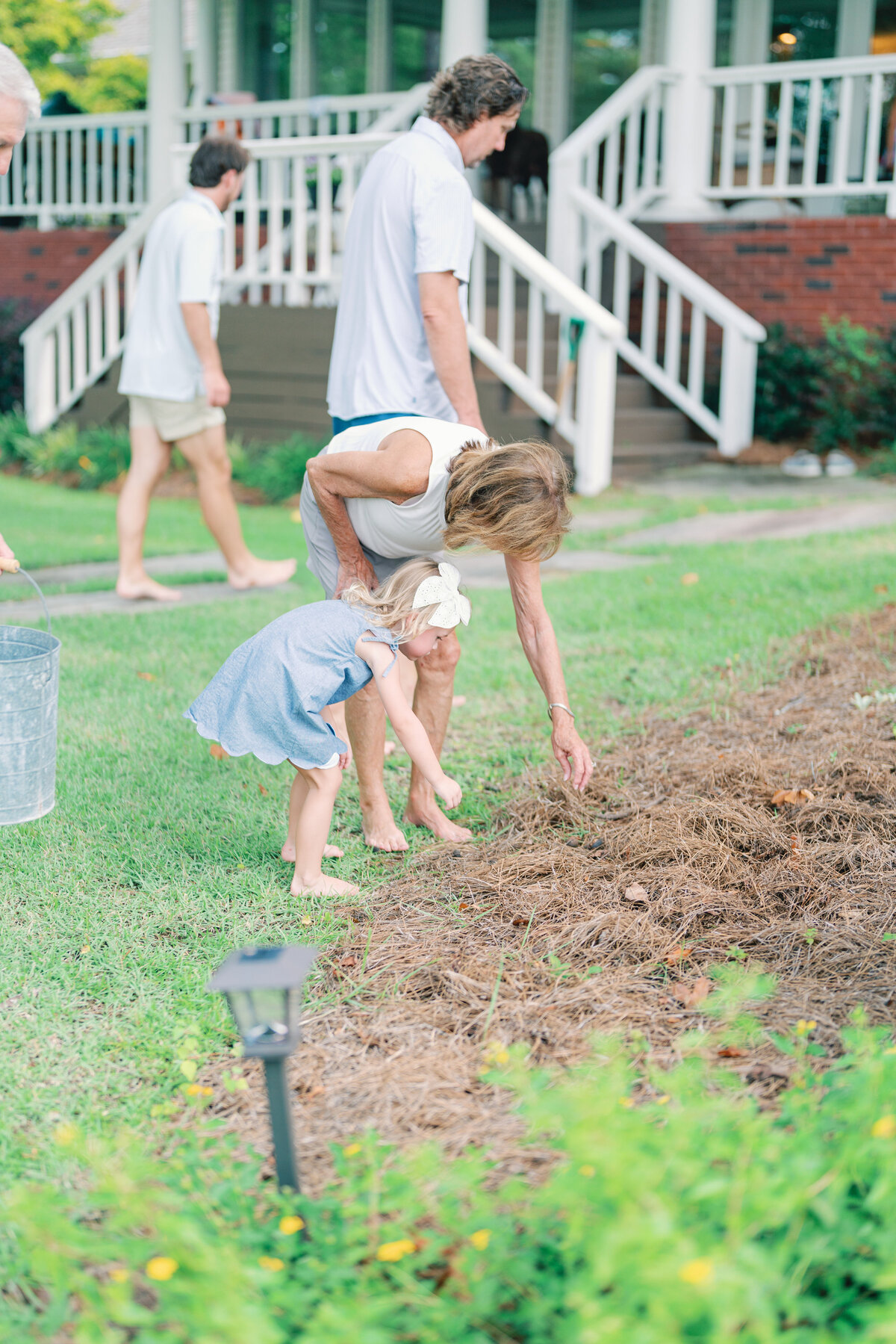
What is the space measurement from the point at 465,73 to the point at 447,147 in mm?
201

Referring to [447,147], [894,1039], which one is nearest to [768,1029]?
[894,1039]

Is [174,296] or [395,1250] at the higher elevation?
[174,296]

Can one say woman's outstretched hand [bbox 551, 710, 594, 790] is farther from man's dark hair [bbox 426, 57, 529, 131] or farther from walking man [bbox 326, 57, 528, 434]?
man's dark hair [bbox 426, 57, 529, 131]

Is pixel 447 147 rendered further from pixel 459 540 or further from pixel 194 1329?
pixel 194 1329

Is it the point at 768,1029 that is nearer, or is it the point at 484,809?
the point at 768,1029

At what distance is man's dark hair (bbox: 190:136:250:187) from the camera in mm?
5781

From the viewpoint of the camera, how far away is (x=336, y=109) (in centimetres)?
1187

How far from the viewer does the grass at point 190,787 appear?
2430 millimetres

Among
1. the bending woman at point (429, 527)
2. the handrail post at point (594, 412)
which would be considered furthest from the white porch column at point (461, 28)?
the bending woman at point (429, 527)

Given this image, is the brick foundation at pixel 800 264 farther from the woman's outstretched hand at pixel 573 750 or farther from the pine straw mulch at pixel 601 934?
the woman's outstretched hand at pixel 573 750

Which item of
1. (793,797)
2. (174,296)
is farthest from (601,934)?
(174,296)

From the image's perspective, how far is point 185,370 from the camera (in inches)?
237

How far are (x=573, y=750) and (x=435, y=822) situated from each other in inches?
22.2

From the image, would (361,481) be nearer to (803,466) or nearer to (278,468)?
(278,468)
